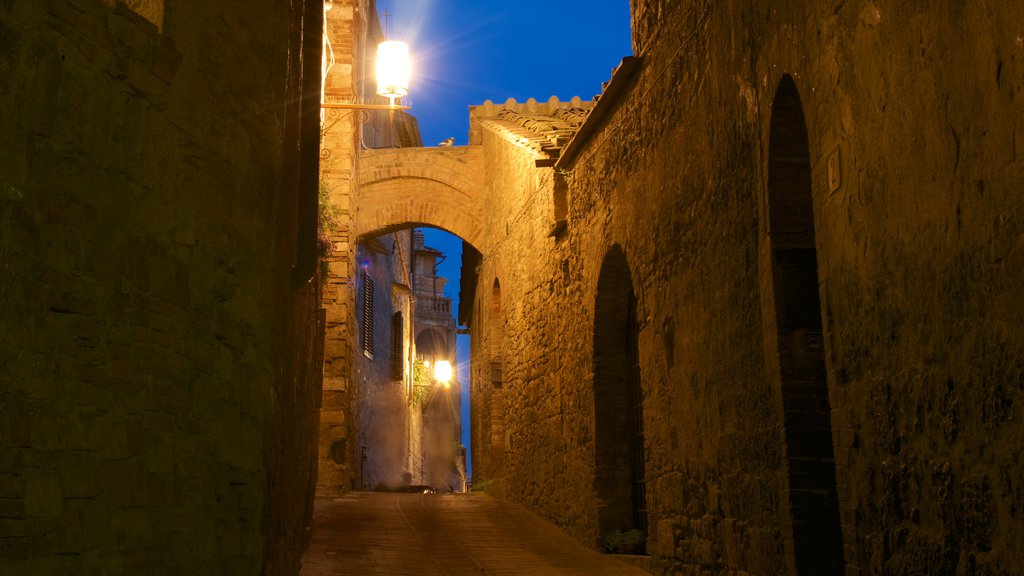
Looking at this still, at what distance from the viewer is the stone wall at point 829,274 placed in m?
3.20

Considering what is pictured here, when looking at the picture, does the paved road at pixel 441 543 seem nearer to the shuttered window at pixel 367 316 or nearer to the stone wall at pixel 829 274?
the stone wall at pixel 829 274

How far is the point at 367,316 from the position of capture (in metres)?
20.1

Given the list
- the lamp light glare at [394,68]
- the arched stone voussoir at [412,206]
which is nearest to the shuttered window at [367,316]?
the arched stone voussoir at [412,206]

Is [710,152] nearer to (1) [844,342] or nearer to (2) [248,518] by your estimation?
(1) [844,342]

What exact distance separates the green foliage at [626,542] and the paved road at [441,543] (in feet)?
0.49

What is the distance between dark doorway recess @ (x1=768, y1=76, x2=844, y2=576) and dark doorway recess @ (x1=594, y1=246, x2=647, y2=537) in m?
3.54

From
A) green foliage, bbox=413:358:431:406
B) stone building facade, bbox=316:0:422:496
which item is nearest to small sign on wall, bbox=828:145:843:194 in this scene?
stone building facade, bbox=316:0:422:496

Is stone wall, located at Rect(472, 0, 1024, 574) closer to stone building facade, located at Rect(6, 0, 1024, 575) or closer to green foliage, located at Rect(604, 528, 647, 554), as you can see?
stone building facade, located at Rect(6, 0, 1024, 575)

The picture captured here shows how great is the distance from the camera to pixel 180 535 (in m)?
3.80

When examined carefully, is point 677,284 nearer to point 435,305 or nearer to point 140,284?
point 140,284

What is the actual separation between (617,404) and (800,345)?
406 centimetres

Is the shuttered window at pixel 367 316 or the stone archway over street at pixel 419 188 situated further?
the shuttered window at pixel 367 316

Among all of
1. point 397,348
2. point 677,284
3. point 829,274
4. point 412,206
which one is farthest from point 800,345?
point 397,348

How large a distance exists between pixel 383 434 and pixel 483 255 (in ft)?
24.6
